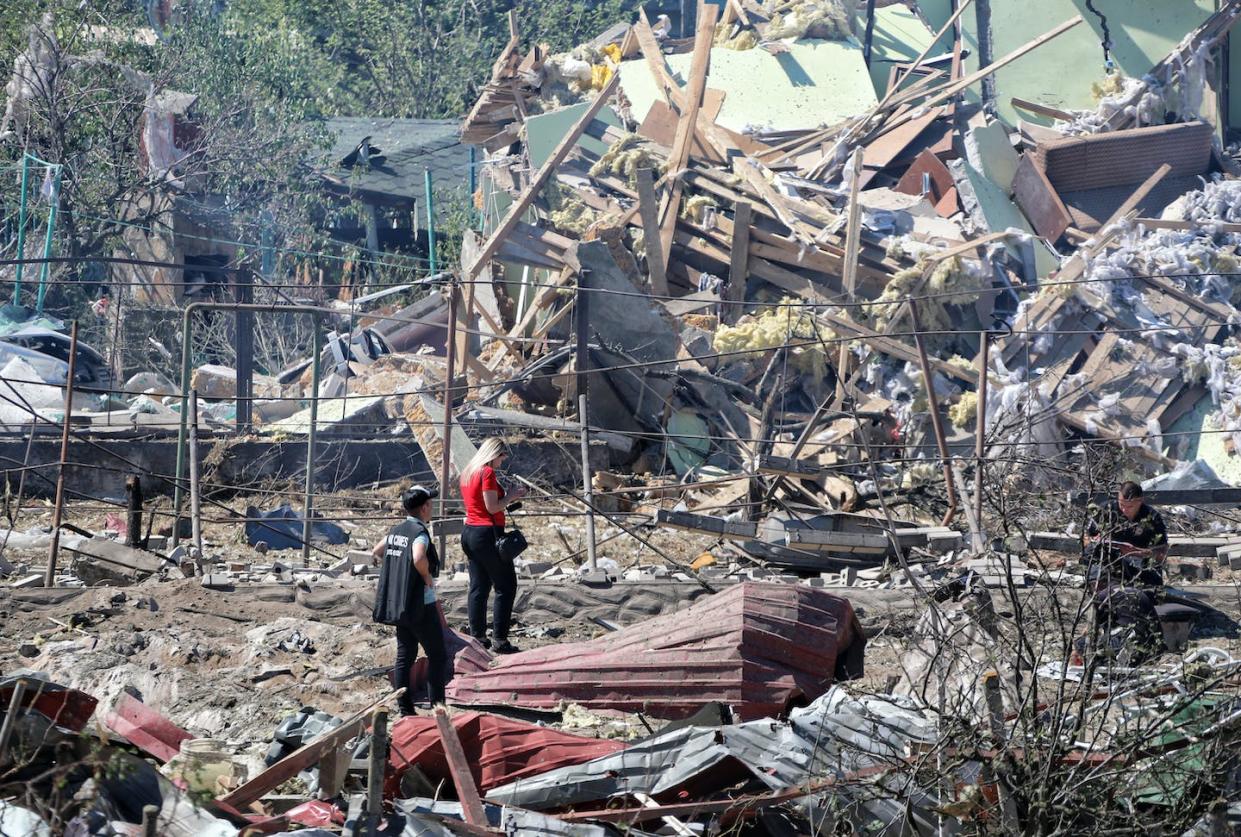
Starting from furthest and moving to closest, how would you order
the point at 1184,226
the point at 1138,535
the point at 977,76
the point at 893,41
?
the point at 893,41 → the point at 977,76 → the point at 1184,226 → the point at 1138,535

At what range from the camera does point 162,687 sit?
7930 mm

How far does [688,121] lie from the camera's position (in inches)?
690

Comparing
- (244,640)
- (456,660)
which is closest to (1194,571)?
(456,660)

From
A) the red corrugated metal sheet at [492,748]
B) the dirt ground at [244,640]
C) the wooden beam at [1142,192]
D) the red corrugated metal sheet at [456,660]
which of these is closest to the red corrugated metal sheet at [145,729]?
the dirt ground at [244,640]

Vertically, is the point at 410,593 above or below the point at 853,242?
below

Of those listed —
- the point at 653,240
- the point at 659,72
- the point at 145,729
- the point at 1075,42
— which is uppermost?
the point at 1075,42

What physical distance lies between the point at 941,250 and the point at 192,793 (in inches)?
492

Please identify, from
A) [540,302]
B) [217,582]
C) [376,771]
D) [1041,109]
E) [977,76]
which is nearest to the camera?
[376,771]

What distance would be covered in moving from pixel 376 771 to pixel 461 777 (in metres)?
0.70

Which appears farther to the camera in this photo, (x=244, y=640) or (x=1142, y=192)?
(x=1142, y=192)

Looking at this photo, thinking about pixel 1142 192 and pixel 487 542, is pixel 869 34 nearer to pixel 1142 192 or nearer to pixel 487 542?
pixel 1142 192

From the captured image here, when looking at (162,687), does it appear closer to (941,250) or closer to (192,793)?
(192,793)

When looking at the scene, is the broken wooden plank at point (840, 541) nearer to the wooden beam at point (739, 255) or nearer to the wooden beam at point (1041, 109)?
the wooden beam at point (739, 255)

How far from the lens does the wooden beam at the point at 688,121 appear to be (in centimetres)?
1655
